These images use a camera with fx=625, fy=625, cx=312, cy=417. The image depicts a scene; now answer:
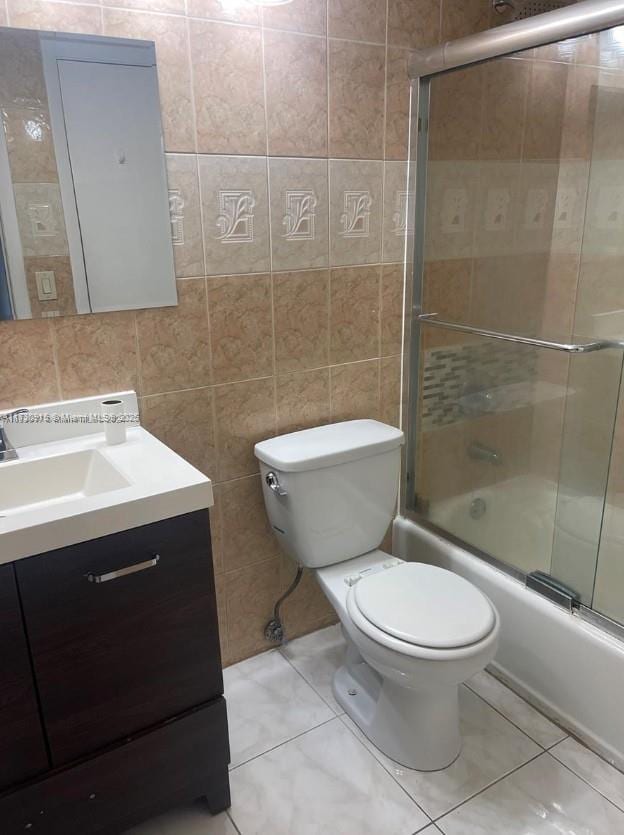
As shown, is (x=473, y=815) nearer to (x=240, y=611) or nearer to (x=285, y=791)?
(x=285, y=791)

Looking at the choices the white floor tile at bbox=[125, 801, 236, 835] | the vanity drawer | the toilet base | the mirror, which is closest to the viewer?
the vanity drawer

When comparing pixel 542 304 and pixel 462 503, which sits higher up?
pixel 542 304

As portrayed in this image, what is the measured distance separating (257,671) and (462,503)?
867 mm

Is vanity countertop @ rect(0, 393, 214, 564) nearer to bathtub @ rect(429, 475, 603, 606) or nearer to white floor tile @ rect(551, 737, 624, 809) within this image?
bathtub @ rect(429, 475, 603, 606)

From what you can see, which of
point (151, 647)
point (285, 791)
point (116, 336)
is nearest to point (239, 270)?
point (116, 336)

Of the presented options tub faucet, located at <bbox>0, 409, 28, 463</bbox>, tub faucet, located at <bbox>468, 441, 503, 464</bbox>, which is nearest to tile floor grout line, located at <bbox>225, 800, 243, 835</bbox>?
tub faucet, located at <bbox>0, 409, 28, 463</bbox>

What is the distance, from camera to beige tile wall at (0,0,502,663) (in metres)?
1.52

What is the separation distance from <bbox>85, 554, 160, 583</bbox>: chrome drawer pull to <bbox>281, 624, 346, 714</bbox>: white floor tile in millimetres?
934

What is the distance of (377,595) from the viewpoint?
1.60m

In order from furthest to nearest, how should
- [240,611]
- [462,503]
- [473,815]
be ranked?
[462,503], [240,611], [473,815]

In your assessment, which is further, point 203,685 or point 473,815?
point 473,815

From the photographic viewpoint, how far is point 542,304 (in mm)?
1846

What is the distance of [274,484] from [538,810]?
1029 mm

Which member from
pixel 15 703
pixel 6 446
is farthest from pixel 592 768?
pixel 6 446
